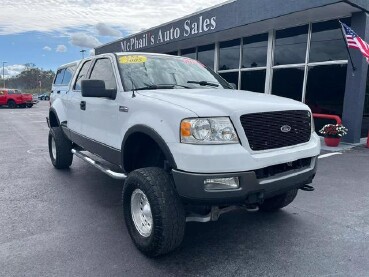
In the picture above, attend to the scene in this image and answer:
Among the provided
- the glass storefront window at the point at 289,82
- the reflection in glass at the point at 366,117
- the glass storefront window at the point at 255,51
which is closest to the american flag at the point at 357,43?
the reflection in glass at the point at 366,117

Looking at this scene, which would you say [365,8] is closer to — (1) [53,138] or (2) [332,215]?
(2) [332,215]

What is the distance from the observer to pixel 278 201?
4.12 metres

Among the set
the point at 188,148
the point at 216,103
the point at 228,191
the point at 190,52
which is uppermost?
the point at 190,52

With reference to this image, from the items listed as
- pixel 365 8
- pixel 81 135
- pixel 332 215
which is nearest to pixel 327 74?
pixel 365 8

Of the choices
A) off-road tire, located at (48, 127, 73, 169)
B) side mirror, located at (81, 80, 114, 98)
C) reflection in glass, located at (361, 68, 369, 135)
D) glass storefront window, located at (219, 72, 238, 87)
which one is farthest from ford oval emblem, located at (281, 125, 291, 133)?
glass storefront window, located at (219, 72, 238, 87)

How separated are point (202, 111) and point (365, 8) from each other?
891 centimetres

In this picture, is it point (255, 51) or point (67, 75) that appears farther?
point (255, 51)

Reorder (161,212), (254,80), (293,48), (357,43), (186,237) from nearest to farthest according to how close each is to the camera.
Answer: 1. (161,212)
2. (186,237)
3. (357,43)
4. (293,48)
5. (254,80)

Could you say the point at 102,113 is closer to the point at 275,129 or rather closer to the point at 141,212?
the point at 141,212

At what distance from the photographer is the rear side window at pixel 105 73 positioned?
164 inches

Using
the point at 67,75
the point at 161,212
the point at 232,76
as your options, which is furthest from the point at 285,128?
the point at 232,76

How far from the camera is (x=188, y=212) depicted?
3.33 m

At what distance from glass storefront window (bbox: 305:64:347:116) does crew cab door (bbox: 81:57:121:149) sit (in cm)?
867

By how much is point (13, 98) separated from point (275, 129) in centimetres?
2921
